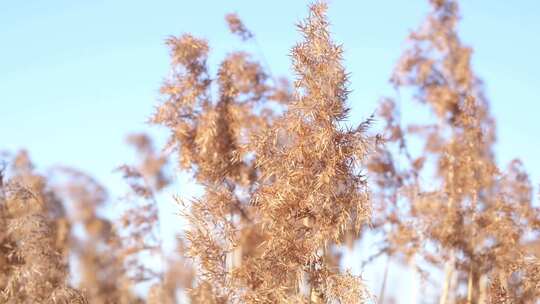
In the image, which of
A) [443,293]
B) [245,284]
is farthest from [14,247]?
[443,293]

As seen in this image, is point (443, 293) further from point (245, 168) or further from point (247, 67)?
point (247, 67)

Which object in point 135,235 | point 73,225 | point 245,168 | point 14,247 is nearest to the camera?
point 14,247

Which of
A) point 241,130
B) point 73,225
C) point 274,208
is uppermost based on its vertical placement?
point 73,225

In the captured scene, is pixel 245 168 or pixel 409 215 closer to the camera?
pixel 245 168

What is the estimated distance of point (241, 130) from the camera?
19.2 metres

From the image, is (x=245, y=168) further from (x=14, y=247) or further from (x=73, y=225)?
(x=73, y=225)

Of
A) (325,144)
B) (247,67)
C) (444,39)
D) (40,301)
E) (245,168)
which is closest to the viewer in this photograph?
(325,144)

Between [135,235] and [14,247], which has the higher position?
[135,235]

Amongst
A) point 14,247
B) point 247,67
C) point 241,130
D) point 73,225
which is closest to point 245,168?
point 241,130

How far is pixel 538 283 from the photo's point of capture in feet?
50.3

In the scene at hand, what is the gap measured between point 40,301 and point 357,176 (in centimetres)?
687

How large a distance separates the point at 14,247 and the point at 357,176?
8466 mm

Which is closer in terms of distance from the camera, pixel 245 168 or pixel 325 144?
pixel 325 144

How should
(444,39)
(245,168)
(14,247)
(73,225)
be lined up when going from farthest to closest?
(73,225) < (444,39) < (245,168) < (14,247)
